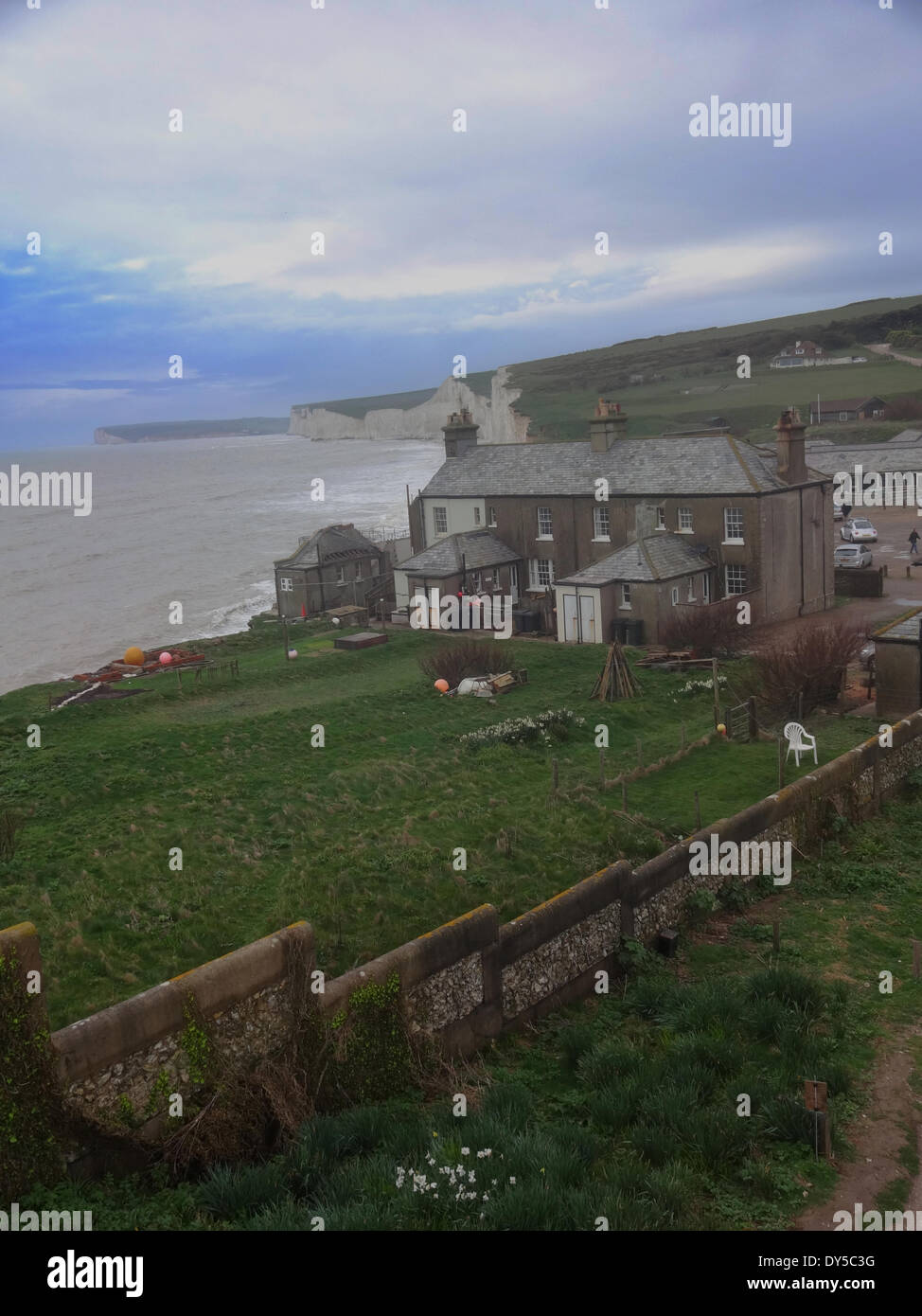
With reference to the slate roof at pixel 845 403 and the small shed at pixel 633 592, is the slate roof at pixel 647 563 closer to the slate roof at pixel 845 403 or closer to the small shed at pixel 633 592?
the small shed at pixel 633 592

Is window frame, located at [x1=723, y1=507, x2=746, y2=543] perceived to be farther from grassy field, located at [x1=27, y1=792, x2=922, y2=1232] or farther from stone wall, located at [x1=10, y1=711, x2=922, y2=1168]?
grassy field, located at [x1=27, y1=792, x2=922, y2=1232]

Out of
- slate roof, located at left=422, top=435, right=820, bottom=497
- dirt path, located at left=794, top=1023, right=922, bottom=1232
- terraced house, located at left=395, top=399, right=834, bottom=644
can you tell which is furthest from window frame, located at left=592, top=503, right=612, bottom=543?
dirt path, located at left=794, top=1023, right=922, bottom=1232

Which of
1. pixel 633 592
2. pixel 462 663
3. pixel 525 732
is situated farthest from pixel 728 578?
pixel 525 732

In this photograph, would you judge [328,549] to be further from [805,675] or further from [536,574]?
[805,675]

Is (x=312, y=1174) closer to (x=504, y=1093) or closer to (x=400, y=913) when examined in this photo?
(x=504, y=1093)

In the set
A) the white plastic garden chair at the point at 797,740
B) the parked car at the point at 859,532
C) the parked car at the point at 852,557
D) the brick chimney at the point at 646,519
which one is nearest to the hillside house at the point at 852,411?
the parked car at the point at 859,532
